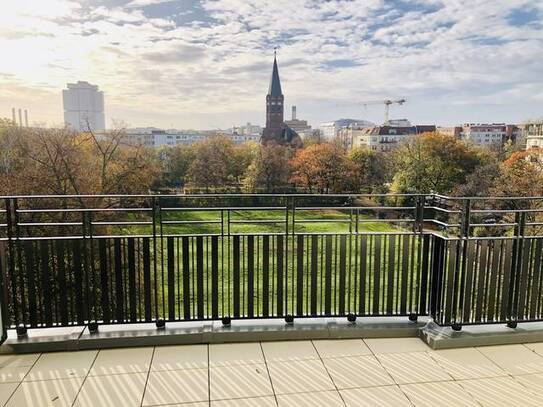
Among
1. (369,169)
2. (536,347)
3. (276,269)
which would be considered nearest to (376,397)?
(276,269)

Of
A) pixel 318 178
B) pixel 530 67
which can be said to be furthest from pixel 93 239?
pixel 530 67

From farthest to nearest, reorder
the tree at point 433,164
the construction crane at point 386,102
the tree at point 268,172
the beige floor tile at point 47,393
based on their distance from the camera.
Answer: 1. the construction crane at point 386,102
2. the tree at point 268,172
3. the tree at point 433,164
4. the beige floor tile at point 47,393

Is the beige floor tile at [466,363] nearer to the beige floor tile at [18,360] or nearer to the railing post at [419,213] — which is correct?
the railing post at [419,213]

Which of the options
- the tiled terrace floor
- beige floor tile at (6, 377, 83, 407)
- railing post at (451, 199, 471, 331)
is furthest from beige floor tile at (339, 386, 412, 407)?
beige floor tile at (6, 377, 83, 407)

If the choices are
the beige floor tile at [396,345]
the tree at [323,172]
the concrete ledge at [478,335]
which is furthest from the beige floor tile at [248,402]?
the tree at [323,172]

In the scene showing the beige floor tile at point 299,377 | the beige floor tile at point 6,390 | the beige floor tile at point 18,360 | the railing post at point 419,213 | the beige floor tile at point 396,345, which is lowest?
the beige floor tile at point 299,377

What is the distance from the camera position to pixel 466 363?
241cm

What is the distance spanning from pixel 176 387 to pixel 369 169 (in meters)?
29.8

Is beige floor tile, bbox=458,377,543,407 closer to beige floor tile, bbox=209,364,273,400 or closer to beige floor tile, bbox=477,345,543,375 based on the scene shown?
beige floor tile, bbox=477,345,543,375

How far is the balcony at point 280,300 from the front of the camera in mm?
2342

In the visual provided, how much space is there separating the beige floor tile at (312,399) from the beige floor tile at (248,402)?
0.05 m

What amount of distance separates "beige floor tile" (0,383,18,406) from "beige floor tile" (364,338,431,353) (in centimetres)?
212

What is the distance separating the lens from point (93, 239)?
101 inches

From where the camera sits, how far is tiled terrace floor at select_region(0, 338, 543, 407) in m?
2.02
